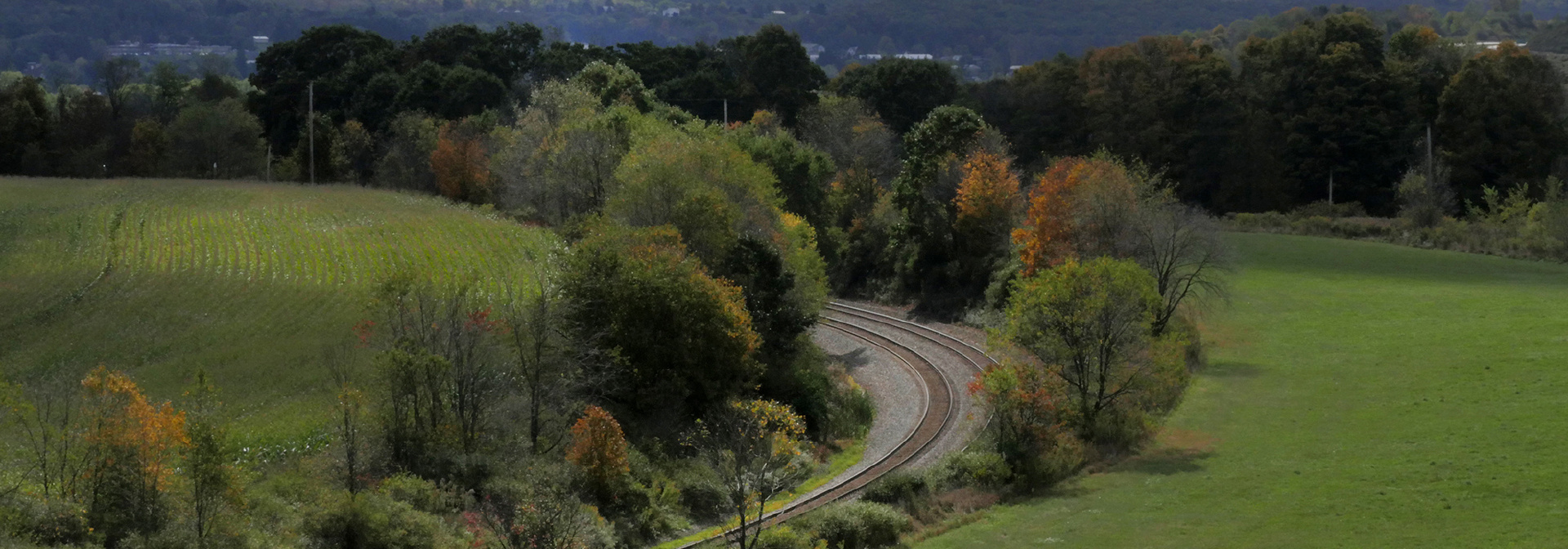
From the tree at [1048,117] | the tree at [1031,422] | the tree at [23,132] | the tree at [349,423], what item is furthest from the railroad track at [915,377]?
the tree at [23,132]

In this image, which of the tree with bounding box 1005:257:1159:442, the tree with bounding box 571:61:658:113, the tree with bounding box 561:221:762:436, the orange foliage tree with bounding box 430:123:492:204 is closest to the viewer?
the tree with bounding box 1005:257:1159:442

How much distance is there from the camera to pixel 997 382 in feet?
123

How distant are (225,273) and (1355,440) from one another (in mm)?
39494

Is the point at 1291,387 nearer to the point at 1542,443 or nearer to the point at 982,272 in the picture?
the point at 1542,443

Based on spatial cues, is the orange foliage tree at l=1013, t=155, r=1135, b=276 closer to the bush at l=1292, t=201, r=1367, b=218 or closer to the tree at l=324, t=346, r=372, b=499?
the tree at l=324, t=346, r=372, b=499

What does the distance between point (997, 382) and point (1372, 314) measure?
25403 mm

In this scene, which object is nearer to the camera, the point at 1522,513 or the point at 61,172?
the point at 1522,513

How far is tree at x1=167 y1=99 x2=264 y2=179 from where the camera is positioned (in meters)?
94.4

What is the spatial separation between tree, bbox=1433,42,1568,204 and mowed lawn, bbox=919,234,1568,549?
3398cm

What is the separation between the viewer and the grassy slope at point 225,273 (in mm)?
37281

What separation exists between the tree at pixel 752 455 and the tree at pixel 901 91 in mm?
59830

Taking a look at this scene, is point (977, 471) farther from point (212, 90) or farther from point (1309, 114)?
point (212, 90)

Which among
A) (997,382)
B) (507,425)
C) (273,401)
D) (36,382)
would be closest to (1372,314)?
(997,382)

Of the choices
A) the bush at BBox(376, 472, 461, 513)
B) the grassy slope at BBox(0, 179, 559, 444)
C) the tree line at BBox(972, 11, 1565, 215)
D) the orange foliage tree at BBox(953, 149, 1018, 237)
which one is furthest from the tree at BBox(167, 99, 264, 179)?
the bush at BBox(376, 472, 461, 513)
